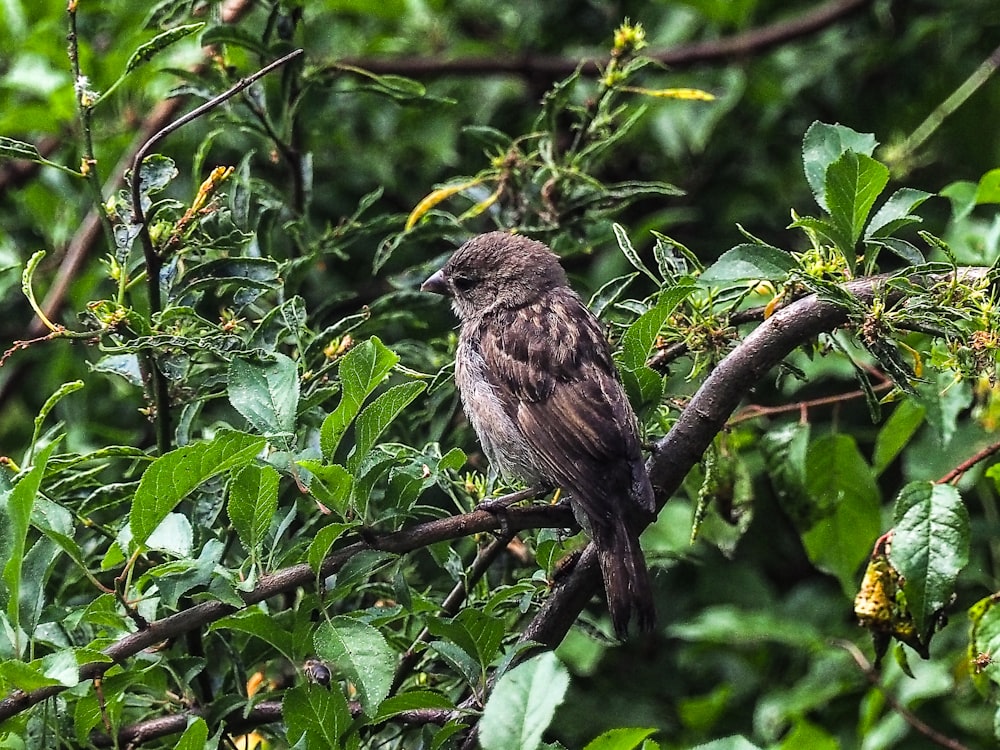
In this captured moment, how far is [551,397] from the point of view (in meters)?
3.47

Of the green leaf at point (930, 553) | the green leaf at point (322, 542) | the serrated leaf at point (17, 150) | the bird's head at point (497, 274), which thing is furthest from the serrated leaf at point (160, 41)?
the green leaf at point (930, 553)

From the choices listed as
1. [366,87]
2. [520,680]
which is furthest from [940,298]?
[366,87]

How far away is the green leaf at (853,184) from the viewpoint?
8.64 feet

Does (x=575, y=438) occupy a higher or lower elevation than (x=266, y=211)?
lower

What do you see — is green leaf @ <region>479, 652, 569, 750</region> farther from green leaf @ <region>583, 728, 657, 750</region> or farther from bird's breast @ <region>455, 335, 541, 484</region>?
bird's breast @ <region>455, 335, 541, 484</region>

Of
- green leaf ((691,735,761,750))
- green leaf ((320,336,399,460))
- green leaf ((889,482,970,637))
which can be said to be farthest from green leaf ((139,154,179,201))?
green leaf ((889,482,970,637))

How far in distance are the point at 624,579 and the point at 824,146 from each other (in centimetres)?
119

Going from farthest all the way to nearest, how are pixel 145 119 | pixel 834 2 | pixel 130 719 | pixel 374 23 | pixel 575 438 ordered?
pixel 374 23 < pixel 834 2 < pixel 145 119 < pixel 575 438 < pixel 130 719

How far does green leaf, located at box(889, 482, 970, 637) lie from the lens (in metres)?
2.75

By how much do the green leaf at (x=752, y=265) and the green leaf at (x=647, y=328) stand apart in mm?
102

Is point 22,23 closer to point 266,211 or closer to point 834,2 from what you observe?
point 266,211

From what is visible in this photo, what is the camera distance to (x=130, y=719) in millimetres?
2840

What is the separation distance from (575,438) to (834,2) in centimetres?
323

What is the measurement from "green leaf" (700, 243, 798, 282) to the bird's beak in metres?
1.39
